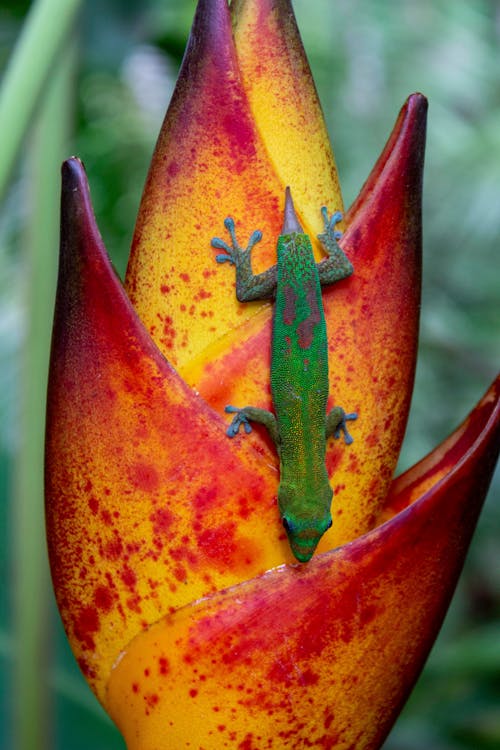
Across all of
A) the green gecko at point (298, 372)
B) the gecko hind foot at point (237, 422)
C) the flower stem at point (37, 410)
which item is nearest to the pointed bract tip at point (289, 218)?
the green gecko at point (298, 372)

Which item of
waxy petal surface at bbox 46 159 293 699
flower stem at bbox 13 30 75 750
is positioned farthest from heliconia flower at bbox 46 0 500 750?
flower stem at bbox 13 30 75 750

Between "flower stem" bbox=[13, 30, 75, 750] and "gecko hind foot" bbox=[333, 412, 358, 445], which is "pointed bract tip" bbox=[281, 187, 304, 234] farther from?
"flower stem" bbox=[13, 30, 75, 750]

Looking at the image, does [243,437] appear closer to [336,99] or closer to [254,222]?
[254,222]

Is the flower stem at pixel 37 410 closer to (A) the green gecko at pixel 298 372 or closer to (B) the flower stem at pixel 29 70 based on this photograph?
(B) the flower stem at pixel 29 70

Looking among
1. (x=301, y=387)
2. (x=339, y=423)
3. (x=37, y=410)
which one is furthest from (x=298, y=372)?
(x=37, y=410)

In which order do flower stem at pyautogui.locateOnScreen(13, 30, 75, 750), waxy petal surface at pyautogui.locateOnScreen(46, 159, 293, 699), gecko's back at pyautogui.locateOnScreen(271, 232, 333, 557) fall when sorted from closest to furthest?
waxy petal surface at pyautogui.locateOnScreen(46, 159, 293, 699) < gecko's back at pyautogui.locateOnScreen(271, 232, 333, 557) < flower stem at pyautogui.locateOnScreen(13, 30, 75, 750)

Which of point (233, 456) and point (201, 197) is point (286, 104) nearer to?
point (201, 197)

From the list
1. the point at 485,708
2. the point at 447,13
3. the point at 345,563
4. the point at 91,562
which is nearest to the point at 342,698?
the point at 345,563
